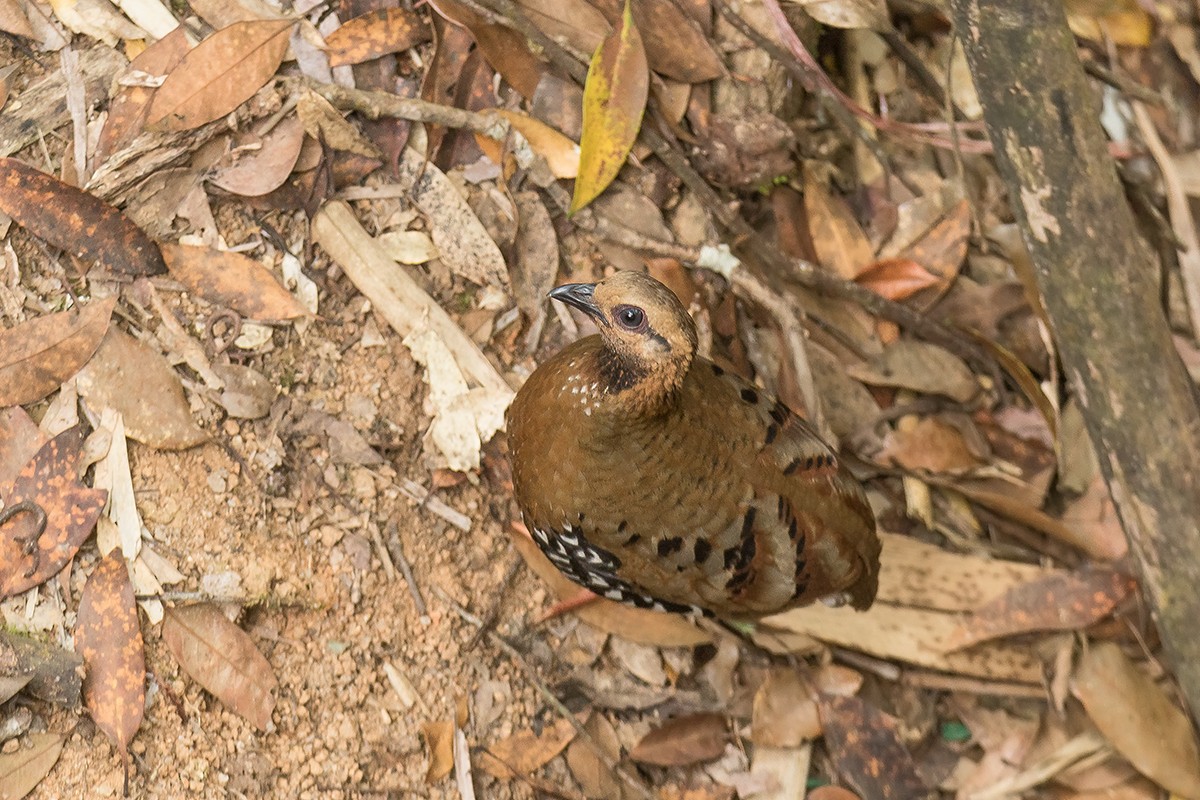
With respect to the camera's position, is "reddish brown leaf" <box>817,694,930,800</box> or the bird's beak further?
"reddish brown leaf" <box>817,694,930,800</box>

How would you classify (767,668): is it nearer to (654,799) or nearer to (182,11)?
(654,799)

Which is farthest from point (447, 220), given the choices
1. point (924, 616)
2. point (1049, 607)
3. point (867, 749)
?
point (1049, 607)

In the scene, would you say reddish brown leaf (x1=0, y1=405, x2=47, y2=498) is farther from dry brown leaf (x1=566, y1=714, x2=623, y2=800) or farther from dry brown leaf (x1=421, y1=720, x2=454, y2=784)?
dry brown leaf (x1=566, y1=714, x2=623, y2=800)

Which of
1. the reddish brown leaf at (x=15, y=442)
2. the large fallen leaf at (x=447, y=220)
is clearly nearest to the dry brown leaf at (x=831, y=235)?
the large fallen leaf at (x=447, y=220)

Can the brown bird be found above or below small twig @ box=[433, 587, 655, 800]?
above

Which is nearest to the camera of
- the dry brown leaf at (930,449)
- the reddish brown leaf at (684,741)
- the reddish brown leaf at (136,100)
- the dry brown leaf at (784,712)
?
the reddish brown leaf at (136,100)

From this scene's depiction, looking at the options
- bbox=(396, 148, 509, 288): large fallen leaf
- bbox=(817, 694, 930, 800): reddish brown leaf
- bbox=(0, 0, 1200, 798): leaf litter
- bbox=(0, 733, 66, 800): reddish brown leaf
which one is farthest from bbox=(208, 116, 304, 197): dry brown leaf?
bbox=(817, 694, 930, 800): reddish brown leaf

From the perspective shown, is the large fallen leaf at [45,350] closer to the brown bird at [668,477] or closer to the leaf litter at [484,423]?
the leaf litter at [484,423]
